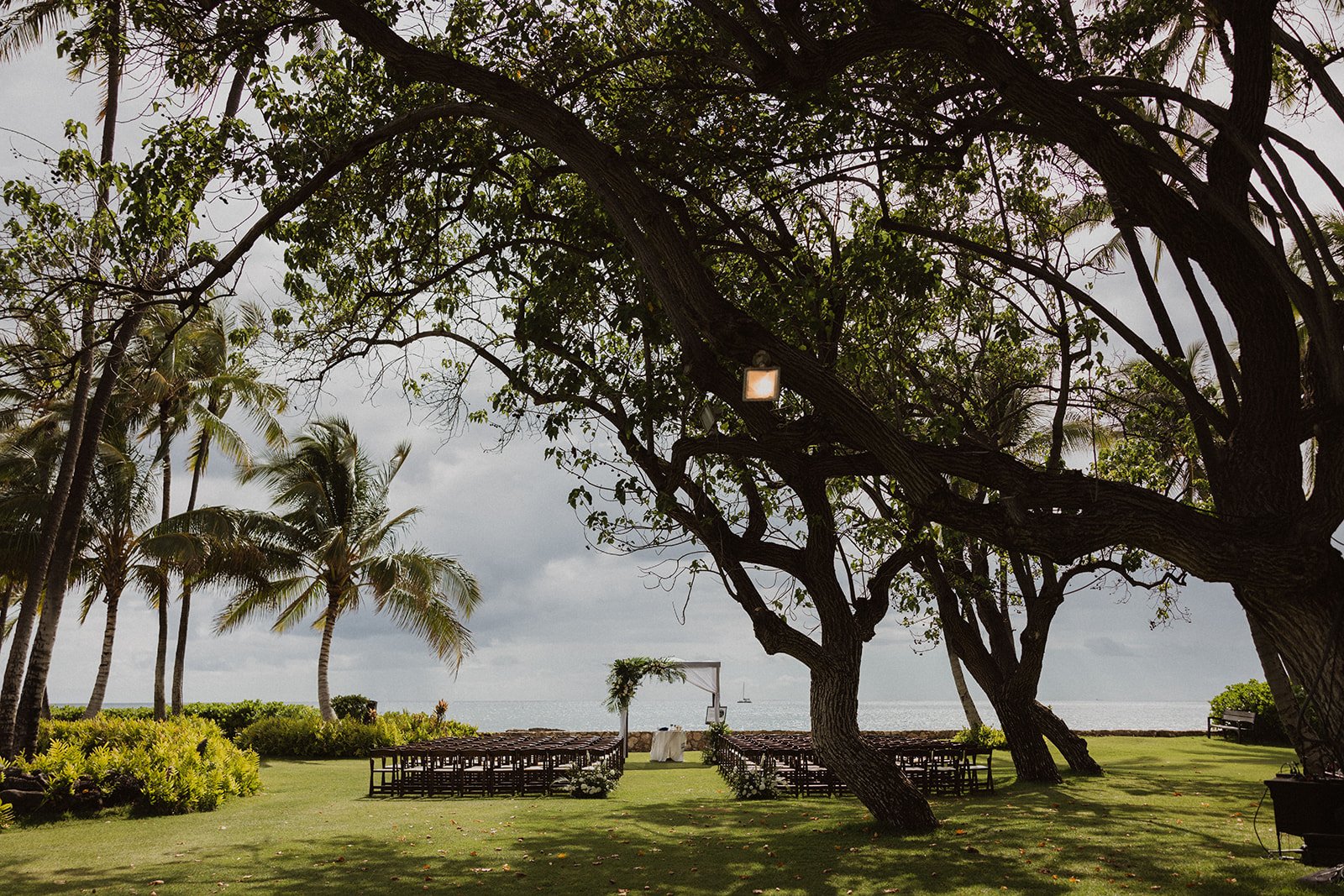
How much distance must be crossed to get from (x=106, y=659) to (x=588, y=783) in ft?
45.8

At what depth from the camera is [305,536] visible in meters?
24.2

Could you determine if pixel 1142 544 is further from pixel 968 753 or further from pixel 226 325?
pixel 226 325

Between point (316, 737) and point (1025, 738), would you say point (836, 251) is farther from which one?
point (316, 737)

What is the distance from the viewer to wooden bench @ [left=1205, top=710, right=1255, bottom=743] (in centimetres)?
2155

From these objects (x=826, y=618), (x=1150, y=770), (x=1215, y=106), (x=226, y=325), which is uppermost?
(x=226, y=325)

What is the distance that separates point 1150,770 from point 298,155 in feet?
54.4

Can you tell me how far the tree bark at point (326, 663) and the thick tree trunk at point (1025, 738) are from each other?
55.4 ft

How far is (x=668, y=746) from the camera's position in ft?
72.0

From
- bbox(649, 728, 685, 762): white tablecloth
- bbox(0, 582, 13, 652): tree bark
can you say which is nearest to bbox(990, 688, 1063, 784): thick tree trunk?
bbox(649, 728, 685, 762): white tablecloth

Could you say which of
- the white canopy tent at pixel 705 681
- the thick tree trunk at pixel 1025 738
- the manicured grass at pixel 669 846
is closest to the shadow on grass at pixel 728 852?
the manicured grass at pixel 669 846

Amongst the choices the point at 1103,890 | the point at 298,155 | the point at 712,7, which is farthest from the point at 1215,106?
the point at 298,155

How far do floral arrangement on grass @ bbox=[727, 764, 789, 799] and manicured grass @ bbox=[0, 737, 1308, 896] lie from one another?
0.32m

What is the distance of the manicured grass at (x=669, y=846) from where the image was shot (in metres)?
7.18

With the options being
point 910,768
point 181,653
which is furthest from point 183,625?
point 910,768
